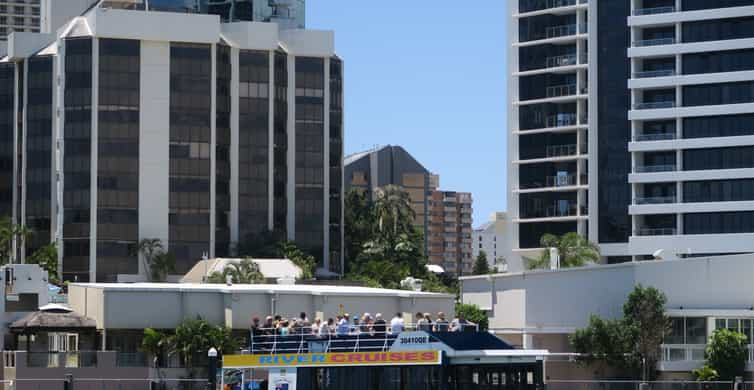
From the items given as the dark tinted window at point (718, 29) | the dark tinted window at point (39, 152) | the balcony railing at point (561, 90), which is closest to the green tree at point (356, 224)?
the balcony railing at point (561, 90)

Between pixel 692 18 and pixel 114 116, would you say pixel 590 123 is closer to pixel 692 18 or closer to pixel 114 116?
pixel 692 18

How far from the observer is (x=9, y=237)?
15100 centimetres

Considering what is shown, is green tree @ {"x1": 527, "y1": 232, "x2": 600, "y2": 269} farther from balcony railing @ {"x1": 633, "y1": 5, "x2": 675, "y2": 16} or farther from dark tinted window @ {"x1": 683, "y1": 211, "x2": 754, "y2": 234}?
balcony railing @ {"x1": 633, "y1": 5, "x2": 675, "y2": 16}

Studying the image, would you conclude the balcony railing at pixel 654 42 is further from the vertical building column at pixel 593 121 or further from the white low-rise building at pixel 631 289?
the white low-rise building at pixel 631 289

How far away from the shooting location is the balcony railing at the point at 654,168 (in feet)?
425

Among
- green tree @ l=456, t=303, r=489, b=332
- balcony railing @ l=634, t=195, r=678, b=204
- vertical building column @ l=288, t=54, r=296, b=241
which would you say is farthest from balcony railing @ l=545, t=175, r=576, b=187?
green tree @ l=456, t=303, r=489, b=332

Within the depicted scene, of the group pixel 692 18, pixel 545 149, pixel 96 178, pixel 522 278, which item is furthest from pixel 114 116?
pixel 522 278

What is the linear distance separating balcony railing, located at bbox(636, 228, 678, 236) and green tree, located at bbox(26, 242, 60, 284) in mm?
53276

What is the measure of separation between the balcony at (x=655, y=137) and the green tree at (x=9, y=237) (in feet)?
197

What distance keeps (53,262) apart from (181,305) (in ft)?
228

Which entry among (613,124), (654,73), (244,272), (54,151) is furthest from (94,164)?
(654,73)

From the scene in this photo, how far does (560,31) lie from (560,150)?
35.8ft

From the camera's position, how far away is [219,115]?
15450 centimetres

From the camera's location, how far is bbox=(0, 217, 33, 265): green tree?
15062 cm
